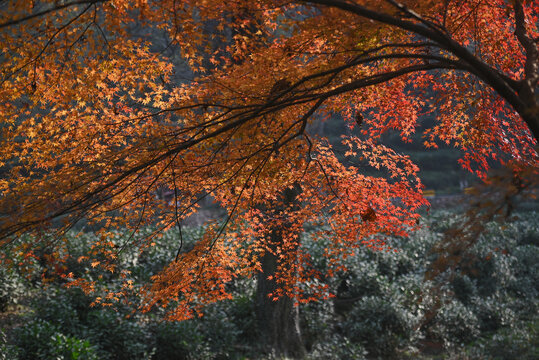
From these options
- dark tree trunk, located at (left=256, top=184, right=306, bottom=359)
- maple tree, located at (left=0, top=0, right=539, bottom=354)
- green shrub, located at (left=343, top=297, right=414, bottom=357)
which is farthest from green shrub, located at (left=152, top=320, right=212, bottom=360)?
green shrub, located at (left=343, top=297, right=414, bottom=357)

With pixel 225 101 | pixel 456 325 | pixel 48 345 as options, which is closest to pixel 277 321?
pixel 48 345

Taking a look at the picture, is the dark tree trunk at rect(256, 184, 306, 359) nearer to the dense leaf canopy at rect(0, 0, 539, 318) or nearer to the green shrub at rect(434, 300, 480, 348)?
the dense leaf canopy at rect(0, 0, 539, 318)

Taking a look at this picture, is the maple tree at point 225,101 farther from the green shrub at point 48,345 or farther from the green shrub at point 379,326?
the green shrub at point 379,326

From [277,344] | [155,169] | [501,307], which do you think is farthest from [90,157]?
[501,307]

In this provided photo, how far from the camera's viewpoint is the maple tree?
360cm

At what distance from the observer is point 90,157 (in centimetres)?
500

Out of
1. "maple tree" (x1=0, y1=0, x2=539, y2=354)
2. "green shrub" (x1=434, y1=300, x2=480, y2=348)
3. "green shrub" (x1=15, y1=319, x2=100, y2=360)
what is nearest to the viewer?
"maple tree" (x1=0, y1=0, x2=539, y2=354)

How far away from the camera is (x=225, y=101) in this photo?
4.25 meters

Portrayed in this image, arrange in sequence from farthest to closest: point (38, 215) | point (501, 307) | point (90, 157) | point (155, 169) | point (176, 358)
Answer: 1. point (501, 307)
2. point (176, 358)
3. point (90, 157)
4. point (155, 169)
5. point (38, 215)

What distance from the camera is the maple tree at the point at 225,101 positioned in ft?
11.8

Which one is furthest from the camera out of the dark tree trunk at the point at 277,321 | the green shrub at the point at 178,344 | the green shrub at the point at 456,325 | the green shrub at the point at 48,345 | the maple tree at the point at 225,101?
the green shrub at the point at 456,325

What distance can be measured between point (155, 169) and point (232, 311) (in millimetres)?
5022

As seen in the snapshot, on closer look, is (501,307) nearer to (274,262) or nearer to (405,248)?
(405,248)

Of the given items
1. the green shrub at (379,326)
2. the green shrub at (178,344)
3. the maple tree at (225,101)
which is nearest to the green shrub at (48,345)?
the green shrub at (178,344)
